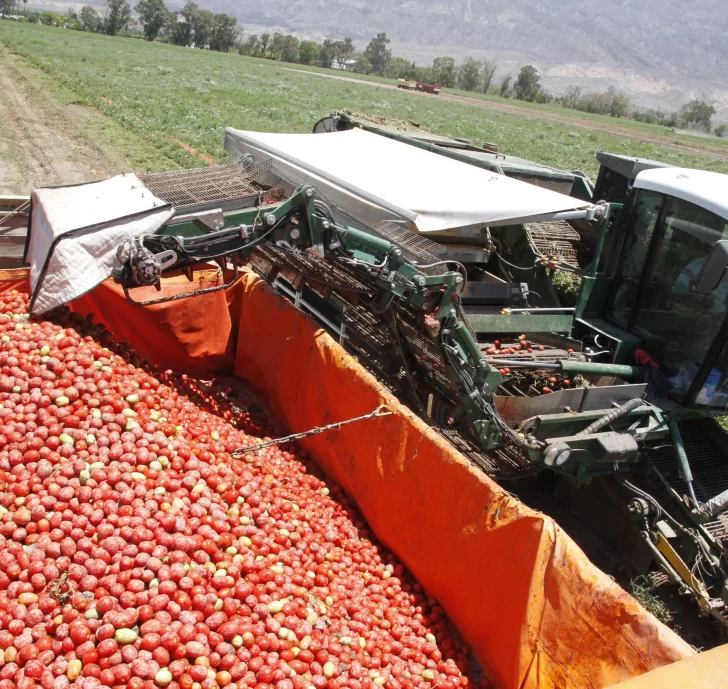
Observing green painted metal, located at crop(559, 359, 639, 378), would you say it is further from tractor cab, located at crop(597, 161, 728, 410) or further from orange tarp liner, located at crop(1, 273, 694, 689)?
orange tarp liner, located at crop(1, 273, 694, 689)

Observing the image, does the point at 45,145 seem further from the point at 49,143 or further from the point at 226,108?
the point at 226,108

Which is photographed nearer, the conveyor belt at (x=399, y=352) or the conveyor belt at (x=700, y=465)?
the conveyor belt at (x=700, y=465)

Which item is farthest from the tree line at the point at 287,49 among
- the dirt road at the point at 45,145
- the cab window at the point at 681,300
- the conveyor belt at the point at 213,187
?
the conveyor belt at the point at 213,187

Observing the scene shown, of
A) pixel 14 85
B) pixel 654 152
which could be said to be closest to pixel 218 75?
pixel 14 85

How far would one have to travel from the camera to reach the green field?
21.8m

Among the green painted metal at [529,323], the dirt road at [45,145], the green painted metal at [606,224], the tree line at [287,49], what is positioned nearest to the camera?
the green painted metal at [606,224]

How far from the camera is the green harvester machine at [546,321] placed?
16.6 ft

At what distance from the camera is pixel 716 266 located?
4297mm

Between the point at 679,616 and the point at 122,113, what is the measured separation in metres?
23.0

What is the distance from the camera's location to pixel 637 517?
5160mm

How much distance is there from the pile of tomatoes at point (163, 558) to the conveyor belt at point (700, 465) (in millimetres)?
2305

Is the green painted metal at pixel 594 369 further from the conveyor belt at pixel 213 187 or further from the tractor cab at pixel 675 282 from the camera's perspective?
the conveyor belt at pixel 213 187

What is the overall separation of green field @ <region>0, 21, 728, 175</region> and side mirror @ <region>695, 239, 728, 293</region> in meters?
14.8

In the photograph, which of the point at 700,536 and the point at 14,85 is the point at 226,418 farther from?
the point at 14,85
